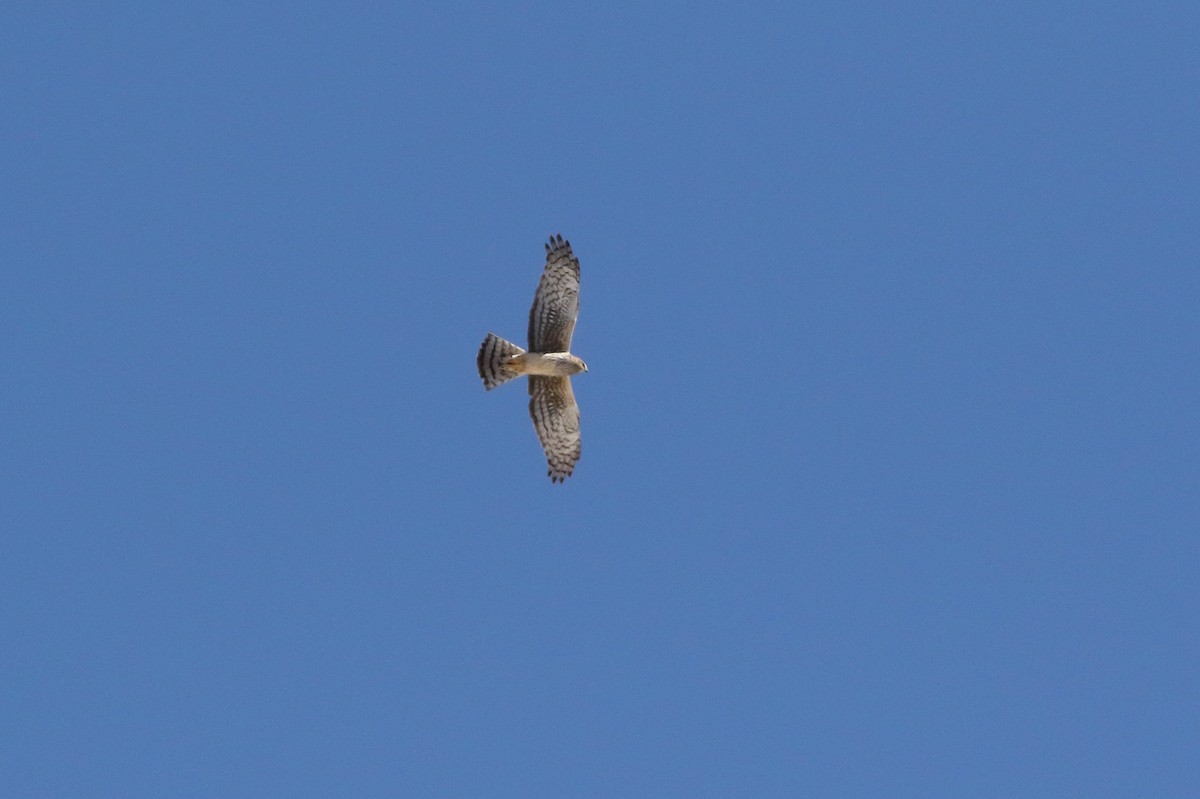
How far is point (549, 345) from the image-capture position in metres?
28.0

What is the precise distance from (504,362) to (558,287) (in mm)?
1354

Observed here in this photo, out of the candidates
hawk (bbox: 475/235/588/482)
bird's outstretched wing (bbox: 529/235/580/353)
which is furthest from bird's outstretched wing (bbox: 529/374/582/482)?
bird's outstretched wing (bbox: 529/235/580/353)

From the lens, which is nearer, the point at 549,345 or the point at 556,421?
the point at 549,345

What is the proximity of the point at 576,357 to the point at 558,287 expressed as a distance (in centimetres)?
103

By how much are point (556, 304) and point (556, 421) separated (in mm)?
1969

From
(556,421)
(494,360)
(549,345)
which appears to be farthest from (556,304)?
(556,421)

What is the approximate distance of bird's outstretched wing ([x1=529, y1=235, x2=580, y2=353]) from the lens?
2795 cm

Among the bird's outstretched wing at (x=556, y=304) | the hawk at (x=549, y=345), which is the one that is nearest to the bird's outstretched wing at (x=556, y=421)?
the hawk at (x=549, y=345)

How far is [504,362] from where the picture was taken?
27688 mm

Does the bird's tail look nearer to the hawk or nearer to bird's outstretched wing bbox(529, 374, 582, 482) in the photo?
the hawk

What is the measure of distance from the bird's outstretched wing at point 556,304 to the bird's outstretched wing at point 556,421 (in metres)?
0.70

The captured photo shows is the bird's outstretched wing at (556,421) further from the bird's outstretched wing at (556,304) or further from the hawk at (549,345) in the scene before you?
the bird's outstretched wing at (556,304)

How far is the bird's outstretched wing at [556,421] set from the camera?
28578 mm

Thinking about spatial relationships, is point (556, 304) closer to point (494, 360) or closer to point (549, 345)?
point (549, 345)
